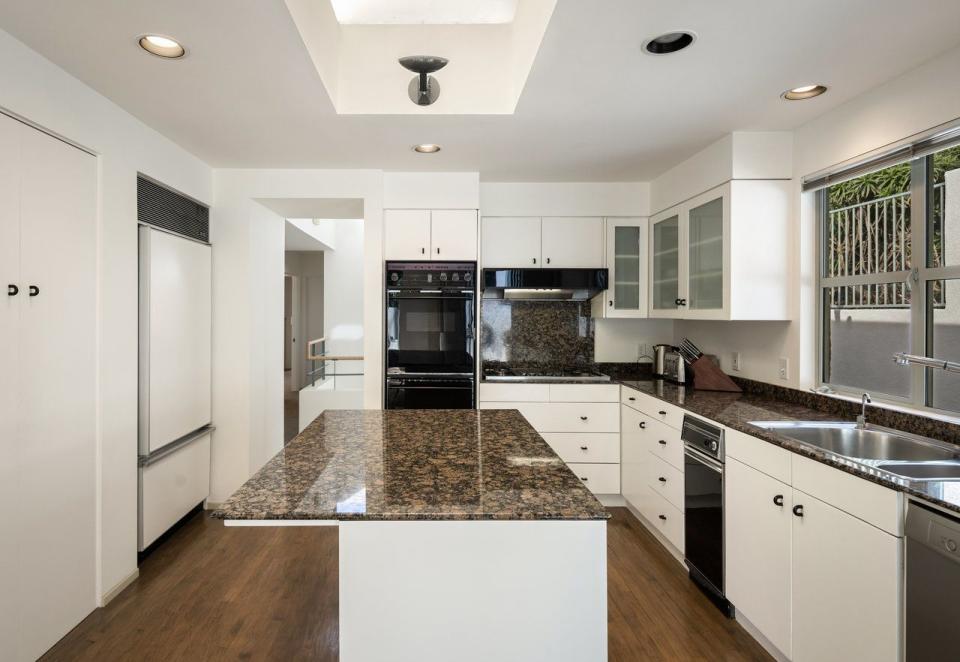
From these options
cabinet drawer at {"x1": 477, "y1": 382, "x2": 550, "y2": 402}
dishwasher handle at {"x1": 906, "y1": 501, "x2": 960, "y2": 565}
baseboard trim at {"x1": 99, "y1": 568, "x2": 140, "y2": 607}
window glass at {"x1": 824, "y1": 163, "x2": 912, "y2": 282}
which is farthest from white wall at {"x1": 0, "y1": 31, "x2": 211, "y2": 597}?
window glass at {"x1": 824, "y1": 163, "x2": 912, "y2": 282}

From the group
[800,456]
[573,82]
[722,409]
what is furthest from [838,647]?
[573,82]

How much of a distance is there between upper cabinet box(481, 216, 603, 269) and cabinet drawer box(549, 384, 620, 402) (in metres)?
0.94

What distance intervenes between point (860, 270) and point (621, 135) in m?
1.37

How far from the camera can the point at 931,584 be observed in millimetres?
1316

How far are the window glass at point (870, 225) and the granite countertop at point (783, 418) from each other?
694mm

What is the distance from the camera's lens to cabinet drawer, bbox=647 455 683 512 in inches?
105

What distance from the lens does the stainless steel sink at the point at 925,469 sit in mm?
1665

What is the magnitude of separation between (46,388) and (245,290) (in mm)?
1512

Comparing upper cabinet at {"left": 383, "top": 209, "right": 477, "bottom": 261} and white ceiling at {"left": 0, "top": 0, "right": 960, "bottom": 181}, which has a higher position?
white ceiling at {"left": 0, "top": 0, "right": 960, "bottom": 181}

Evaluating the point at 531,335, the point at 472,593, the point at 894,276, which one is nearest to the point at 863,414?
the point at 894,276

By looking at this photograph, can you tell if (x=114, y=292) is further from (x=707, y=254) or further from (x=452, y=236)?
(x=707, y=254)

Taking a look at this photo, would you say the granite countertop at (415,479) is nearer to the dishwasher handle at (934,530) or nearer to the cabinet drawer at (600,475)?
the dishwasher handle at (934,530)

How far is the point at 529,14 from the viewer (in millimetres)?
Result: 2051

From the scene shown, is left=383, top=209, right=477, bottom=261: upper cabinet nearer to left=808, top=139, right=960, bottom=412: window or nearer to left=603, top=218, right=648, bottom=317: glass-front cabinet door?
left=603, top=218, right=648, bottom=317: glass-front cabinet door
